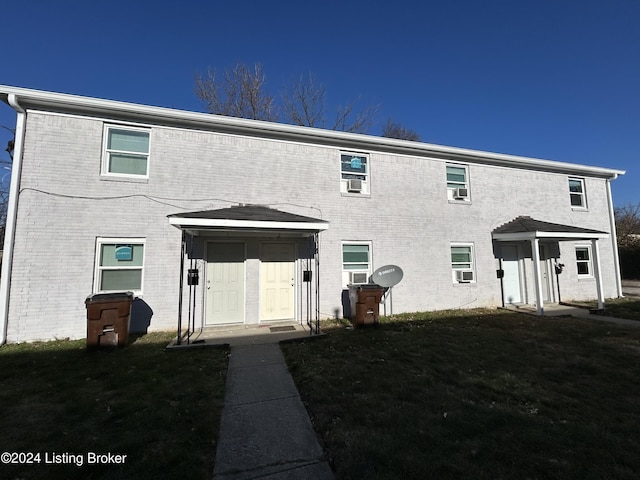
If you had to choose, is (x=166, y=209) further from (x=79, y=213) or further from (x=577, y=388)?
(x=577, y=388)

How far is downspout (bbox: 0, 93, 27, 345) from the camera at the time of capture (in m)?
6.46

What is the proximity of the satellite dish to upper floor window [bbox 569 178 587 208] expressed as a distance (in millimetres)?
9394

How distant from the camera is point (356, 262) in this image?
913 cm

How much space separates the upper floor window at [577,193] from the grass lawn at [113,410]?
576 inches

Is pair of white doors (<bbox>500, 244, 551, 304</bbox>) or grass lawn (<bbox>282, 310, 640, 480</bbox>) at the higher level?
pair of white doors (<bbox>500, 244, 551, 304</bbox>)

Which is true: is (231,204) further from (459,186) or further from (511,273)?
(511,273)

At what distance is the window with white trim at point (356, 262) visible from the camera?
9.01 metres

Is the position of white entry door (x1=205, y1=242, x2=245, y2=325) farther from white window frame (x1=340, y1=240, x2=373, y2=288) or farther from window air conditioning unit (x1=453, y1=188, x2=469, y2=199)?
window air conditioning unit (x1=453, y1=188, x2=469, y2=199)

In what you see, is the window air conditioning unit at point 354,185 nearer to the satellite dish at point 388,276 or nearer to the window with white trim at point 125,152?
the satellite dish at point 388,276

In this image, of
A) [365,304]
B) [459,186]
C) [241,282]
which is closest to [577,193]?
[459,186]

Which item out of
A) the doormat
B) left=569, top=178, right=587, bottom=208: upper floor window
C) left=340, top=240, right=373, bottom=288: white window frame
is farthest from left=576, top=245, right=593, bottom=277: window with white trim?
the doormat

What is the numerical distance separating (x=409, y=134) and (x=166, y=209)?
2405cm

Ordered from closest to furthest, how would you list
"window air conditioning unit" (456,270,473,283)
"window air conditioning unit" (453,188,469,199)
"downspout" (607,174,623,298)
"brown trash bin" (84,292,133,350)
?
1. "brown trash bin" (84,292,133,350)
2. "window air conditioning unit" (456,270,473,283)
3. "window air conditioning unit" (453,188,469,199)
4. "downspout" (607,174,623,298)

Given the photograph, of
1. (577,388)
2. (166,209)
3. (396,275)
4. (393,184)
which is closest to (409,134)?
(393,184)
